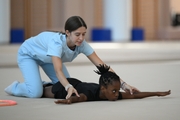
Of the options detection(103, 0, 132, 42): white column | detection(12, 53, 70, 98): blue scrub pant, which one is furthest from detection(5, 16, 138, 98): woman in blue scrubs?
detection(103, 0, 132, 42): white column

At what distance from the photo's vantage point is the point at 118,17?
44.5 ft

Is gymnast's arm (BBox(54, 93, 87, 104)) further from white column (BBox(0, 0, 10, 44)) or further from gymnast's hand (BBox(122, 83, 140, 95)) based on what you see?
white column (BBox(0, 0, 10, 44))

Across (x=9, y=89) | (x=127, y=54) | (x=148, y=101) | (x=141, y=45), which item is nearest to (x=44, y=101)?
(x=9, y=89)

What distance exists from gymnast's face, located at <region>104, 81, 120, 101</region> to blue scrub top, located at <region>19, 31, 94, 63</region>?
0.56 metres

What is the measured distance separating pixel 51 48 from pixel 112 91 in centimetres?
74

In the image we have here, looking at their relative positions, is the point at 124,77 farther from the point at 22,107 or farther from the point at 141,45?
the point at 141,45

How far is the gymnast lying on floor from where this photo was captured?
414cm

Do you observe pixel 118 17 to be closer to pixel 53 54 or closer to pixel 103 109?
pixel 53 54

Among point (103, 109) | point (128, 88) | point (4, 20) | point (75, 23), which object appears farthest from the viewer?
point (4, 20)

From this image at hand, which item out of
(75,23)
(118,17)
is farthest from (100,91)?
(118,17)

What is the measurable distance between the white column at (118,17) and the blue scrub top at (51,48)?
8719 mm

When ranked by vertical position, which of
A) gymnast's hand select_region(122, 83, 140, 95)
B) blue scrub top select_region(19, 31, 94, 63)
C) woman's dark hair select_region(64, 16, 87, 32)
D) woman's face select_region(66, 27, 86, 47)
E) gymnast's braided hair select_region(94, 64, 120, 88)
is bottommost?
gymnast's hand select_region(122, 83, 140, 95)

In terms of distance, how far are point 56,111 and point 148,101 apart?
102 centimetres

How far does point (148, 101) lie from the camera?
14.3 feet
